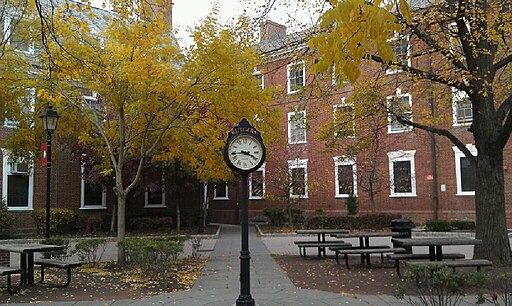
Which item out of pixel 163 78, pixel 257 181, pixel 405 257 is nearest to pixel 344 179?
pixel 257 181

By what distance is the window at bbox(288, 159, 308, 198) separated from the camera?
26.1 meters

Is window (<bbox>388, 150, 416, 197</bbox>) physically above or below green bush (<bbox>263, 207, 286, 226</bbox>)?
above

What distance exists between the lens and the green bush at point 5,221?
2166cm

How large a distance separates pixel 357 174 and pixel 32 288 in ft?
61.6

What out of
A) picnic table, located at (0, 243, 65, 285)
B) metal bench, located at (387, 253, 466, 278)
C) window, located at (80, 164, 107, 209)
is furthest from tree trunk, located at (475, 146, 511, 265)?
window, located at (80, 164, 107, 209)

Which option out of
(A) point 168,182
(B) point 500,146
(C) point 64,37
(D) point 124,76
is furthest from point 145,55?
(A) point 168,182

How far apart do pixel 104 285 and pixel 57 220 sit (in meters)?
15.0

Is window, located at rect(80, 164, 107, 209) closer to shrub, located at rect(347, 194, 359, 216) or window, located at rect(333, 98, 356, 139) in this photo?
shrub, located at rect(347, 194, 359, 216)

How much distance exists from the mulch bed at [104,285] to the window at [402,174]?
16457mm

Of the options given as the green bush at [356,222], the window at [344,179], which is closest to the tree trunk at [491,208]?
the green bush at [356,222]

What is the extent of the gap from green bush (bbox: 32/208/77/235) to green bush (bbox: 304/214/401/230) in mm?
11511

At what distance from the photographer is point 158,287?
9.63 metres

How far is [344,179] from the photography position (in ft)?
92.3

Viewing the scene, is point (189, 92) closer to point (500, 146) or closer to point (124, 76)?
point (124, 76)
